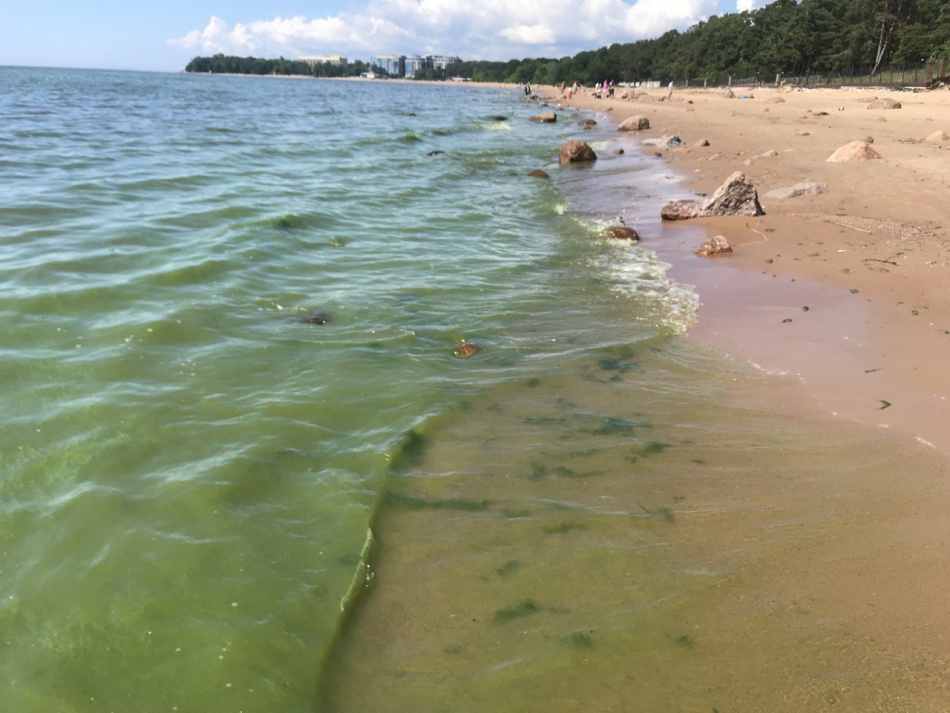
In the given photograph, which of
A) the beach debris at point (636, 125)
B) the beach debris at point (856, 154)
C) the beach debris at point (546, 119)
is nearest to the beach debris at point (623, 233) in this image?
the beach debris at point (856, 154)

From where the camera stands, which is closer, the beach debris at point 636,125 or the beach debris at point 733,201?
the beach debris at point 733,201

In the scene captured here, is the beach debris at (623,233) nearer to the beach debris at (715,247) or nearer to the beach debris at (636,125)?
the beach debris at (715,247)

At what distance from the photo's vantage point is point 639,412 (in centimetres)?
428

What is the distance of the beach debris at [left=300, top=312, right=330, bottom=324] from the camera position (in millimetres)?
6008

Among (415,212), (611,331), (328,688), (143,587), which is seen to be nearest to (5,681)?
(143,587)

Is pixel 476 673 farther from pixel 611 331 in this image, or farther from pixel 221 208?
pixel 221 208

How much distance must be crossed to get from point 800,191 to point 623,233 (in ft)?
13.2

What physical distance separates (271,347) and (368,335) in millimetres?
893

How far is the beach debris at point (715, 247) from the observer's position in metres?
7.99

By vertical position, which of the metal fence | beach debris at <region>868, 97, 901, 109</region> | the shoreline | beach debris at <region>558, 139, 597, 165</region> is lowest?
the shoreline

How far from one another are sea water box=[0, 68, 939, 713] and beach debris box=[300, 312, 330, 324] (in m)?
0.05

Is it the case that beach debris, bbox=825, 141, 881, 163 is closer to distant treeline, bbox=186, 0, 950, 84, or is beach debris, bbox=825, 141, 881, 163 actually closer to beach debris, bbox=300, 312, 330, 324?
beach debris, bbox=300, 312, 330, 324

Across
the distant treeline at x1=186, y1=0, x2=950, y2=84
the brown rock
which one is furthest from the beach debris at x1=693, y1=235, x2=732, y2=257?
the distant treeline at x1=186, y1=0, x2=950, y2=84

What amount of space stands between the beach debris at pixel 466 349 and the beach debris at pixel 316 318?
57.8 inches
